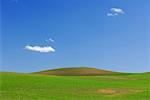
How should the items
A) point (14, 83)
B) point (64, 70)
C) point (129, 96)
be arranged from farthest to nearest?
point (64, 70) → point (14, 83) → point (129, 96)

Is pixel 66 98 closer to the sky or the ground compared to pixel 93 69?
closer to the ground

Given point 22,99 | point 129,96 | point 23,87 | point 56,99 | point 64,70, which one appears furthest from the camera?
point 64,70

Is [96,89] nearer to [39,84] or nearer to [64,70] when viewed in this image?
[39,84]

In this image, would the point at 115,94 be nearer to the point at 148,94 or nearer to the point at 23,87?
the point at 148,94

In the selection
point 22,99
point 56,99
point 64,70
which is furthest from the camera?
point 64,70

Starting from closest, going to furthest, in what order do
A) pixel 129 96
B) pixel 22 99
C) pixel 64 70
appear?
pixel 22 99
pixel 129 96
pixel 64 70

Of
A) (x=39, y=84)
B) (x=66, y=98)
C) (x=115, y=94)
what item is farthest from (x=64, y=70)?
(x=66, y=98)

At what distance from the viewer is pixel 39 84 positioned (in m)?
55.0

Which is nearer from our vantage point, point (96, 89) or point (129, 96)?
point (129, 96)

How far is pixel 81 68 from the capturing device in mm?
111250

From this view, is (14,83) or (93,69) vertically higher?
(93,69)

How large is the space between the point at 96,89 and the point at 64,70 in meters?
58.0

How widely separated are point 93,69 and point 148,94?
66036 millimetres

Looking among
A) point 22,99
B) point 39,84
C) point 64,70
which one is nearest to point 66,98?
point 22,99
